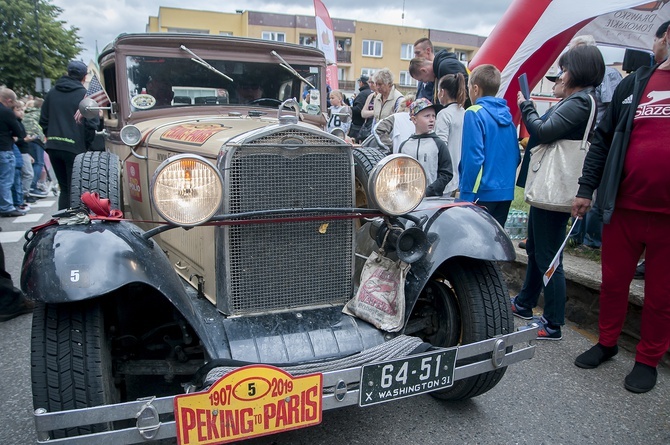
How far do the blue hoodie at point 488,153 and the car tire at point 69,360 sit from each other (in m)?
2.65

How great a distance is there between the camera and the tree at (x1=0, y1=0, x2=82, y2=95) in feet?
74.0

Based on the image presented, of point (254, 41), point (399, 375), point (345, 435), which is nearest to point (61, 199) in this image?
point (254, 41)

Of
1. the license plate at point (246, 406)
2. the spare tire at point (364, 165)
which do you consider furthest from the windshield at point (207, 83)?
the license plate at point (246, 406)

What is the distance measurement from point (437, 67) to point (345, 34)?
34.5 meters

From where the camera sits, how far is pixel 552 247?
3145mm

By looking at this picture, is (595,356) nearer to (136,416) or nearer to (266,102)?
(136,416)

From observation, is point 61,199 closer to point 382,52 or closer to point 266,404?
point 266,404

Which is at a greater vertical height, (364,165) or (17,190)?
(364,165)

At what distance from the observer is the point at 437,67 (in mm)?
4500

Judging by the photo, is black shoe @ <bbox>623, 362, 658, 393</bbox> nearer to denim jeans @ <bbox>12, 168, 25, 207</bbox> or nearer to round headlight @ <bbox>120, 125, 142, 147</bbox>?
round headlight @ <bbox>120, 125, 142, 147</bbox>

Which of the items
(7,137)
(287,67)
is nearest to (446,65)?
(287,67)

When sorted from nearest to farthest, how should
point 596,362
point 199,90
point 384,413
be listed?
point 384,413, point 596,362, point 199,90

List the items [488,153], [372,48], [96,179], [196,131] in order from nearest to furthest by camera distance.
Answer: [96,179], [196,131], [488,153], [372,48]

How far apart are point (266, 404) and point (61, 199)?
462 cm
